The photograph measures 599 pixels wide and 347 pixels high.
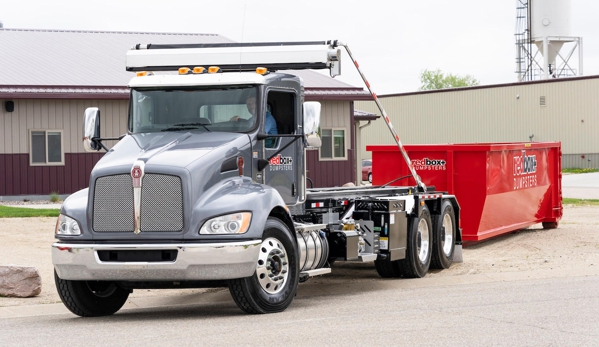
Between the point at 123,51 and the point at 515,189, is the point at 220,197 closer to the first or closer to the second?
the point at 515,189

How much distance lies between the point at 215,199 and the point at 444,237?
5.89 meters

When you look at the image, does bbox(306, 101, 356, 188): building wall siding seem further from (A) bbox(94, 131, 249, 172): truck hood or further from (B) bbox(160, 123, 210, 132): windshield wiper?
(A) bbox(94, 131, 249, 172): truck hood

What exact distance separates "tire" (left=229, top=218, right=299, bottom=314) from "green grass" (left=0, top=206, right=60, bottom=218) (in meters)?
15.1

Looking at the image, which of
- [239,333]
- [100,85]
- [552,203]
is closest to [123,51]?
[100,85]

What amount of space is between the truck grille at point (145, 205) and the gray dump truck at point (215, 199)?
1 cm

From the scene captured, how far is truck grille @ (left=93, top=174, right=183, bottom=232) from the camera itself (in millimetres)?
10125

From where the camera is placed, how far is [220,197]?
1030cm

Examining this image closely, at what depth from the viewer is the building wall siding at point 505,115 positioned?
61.3 meters

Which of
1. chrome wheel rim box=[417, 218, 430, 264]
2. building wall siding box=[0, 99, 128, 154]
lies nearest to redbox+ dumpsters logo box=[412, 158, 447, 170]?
chrome wheel rim box=[417, 218, 430, 264]

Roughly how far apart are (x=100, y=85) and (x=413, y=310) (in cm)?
2269

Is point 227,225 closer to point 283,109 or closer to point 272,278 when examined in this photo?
point 272,278

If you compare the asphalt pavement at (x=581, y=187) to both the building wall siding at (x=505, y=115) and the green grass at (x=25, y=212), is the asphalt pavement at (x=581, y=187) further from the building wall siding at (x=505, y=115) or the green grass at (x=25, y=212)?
the green grass at (x=25, y=212)

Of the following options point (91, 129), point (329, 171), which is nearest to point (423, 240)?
point (91, 129)

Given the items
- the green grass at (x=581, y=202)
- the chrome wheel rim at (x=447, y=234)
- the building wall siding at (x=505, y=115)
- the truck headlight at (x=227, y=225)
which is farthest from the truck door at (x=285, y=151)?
the building wall siding at (x=505, y=115)
